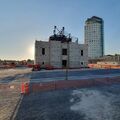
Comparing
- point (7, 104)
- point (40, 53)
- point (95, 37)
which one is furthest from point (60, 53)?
point (95, 37)

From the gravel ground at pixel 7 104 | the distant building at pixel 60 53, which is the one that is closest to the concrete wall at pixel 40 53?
the distant building at pixel 60 53

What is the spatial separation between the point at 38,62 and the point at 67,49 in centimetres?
860

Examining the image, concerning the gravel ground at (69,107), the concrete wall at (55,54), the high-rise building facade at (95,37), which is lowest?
the gravel ground at (69,107)

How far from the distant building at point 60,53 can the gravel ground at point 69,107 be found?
33104 millimetres

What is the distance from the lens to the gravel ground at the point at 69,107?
32.0ft

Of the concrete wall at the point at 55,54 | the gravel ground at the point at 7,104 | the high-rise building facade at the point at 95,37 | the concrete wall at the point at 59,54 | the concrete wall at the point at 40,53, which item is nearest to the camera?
the gravel ground at the point at 7,104

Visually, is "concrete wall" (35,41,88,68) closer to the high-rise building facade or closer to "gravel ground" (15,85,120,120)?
"gravel ground" (15,85,120,120)

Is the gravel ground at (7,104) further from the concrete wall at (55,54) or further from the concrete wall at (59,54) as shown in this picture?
the concrete wall at (55,54)

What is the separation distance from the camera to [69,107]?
11.6 m

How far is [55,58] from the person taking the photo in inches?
1969

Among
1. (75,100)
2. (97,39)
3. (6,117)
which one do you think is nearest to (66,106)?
(75,100)

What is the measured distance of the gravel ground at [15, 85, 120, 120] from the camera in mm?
9758

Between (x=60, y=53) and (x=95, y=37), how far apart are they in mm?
136237

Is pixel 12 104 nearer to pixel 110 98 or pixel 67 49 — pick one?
pixel 110 98
